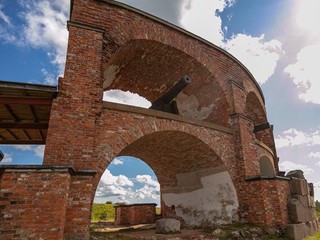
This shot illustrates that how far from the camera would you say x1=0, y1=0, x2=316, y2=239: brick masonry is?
13.9ft

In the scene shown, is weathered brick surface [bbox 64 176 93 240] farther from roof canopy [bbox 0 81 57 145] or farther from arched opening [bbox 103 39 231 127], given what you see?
arched opening [bbox 103 39 231 127]

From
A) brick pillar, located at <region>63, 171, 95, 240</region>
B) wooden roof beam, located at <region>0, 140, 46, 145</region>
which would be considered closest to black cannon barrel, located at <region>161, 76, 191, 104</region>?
brick pillar, located at <region>63, 171, 95, 240</region>

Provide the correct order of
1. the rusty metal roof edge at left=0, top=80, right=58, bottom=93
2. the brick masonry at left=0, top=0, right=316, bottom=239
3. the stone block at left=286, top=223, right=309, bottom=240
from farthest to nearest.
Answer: the stone block at left=286, top=223, right=309, bottom=240, the rusty metal roof edge at left=0, top=80, right=58, bottom=93, the brick masonry at left=0, top=0, right=316, bottom=239

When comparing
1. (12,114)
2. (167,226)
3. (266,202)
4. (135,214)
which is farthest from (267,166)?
(12,114)

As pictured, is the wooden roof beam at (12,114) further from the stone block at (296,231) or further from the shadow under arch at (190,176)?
the stone block at (296,231)

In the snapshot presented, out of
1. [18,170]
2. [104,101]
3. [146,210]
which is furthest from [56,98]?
[146,210]

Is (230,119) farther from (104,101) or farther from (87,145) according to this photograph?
(87,145)

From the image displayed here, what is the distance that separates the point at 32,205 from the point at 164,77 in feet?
22.2

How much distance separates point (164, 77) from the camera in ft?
30.6

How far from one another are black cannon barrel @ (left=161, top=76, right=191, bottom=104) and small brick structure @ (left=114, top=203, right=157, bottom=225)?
232 inches

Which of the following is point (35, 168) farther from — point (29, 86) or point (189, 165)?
point (189, 165)

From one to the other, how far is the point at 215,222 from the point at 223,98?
4774mm

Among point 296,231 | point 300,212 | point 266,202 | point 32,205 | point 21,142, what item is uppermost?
point 21,142

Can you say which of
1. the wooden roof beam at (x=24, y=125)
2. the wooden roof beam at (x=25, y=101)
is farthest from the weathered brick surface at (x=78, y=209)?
the wooden roof beam at (x=24, y=125)
